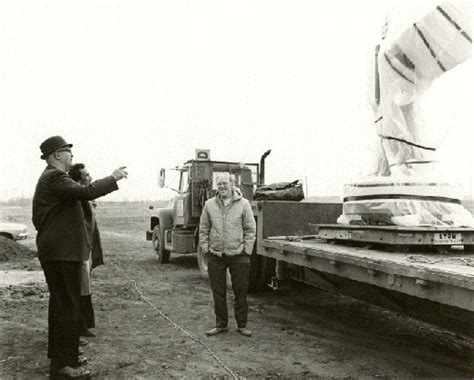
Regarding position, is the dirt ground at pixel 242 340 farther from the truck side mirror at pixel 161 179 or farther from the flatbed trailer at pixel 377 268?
the truck side mirror at pixel 161 179

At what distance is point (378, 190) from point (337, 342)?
1640 millimetres

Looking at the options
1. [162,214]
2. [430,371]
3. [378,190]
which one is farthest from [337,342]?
[162,214]

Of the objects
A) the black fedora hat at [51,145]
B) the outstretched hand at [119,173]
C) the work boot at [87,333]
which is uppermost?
the black fedora hat at [51,145]

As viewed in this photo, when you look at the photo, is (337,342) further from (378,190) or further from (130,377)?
(130,377)

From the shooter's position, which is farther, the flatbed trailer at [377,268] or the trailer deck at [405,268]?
the flatbed trailer at [377,268]

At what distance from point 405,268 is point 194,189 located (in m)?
8.29

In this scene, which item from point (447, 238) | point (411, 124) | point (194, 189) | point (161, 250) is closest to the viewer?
point (447, 238)

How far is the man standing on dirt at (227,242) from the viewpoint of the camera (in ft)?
19.7

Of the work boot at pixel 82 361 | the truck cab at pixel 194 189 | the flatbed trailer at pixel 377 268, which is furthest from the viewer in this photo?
the truck cab at pixel 194 189

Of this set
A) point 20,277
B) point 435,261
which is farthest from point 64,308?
point 20,277

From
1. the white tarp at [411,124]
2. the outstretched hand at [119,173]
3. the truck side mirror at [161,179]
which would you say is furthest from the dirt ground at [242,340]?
the truck side mirror at [161,179]

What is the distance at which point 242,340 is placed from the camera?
5906 mm

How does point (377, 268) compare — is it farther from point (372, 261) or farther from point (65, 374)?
point (65, 374)

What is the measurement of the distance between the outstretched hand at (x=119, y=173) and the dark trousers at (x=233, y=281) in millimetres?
1972
